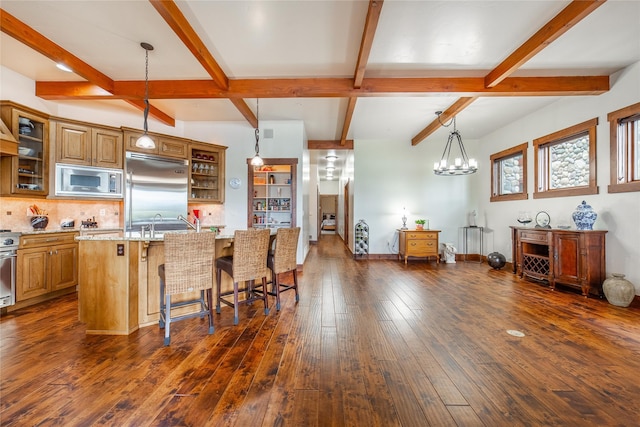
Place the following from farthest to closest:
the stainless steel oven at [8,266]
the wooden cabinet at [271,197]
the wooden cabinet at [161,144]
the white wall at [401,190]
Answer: the white wall at [401,190] → the wooden cabinet at [271,197] → the wooden cabinet at [161,144] → the stainless steel oven at [8,266]

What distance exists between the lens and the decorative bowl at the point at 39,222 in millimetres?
3709

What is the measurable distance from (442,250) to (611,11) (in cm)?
504

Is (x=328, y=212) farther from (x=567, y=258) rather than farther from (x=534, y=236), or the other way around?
(x=567, y=258)

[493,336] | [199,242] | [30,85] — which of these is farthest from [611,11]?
[30,85]

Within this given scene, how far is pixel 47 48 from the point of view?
3.06 meters

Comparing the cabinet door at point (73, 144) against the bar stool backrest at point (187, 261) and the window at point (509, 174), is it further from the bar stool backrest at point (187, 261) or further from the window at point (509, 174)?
the window at point (509, 174)

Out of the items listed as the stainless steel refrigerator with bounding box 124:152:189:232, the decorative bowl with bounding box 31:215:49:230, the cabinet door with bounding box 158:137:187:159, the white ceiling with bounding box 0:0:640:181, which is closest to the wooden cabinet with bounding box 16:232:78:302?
the decorative bowl with bounding box 31:215:49:230

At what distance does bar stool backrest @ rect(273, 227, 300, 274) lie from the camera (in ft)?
10.7

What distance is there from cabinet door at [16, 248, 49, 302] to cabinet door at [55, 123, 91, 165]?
4.65 ft

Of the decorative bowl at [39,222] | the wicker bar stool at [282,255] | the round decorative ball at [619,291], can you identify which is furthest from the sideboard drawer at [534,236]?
the decorative bowl at [39,222]

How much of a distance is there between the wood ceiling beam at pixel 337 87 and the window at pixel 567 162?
71cm

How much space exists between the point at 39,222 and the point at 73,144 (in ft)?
4.01

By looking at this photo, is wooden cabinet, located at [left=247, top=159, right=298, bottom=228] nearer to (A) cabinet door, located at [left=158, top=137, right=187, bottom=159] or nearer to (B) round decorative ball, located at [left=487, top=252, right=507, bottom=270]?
(A) cabinet door, located at [left=158, top=137, right=187, bottom=159]

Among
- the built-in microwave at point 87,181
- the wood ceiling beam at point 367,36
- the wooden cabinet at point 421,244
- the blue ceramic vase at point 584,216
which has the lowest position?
the wooden cabinet at point 421,244
